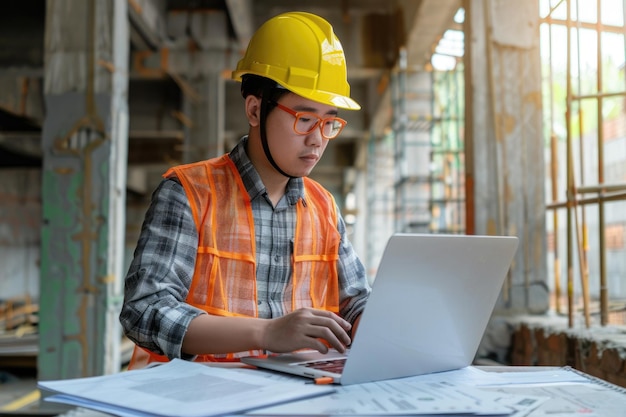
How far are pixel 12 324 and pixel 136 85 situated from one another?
18.0 ft

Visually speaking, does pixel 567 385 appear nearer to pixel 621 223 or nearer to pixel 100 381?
pixel 100 381

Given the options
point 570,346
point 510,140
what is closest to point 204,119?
point 510,140

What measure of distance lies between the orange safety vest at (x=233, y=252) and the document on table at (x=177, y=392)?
0.51 m

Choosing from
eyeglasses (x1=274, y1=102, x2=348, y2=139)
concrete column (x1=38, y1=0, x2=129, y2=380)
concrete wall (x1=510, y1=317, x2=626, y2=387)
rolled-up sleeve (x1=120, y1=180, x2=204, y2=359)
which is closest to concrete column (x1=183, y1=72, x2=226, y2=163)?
concrete column (x1=38, y1=0, x2=129, y2=380)

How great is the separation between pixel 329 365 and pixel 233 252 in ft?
2.20

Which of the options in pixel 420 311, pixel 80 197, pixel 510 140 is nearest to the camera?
pixel 420 311

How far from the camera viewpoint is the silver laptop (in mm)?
1480

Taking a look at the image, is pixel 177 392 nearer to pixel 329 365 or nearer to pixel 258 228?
pixel 329 365

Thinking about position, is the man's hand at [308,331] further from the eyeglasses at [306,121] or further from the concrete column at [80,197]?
the concrete column at [80,197]

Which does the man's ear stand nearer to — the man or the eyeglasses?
the man

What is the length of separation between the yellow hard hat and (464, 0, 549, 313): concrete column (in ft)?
9.81

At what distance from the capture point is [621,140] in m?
14.3

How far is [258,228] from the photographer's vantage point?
7.75 ft

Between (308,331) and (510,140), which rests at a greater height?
(510,140)
